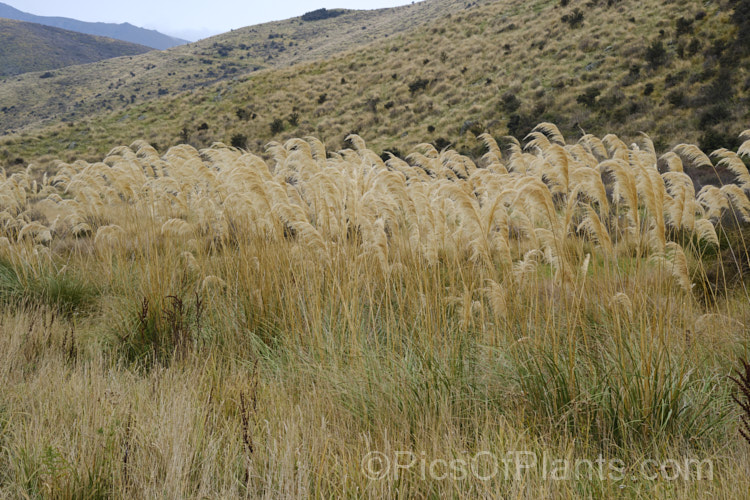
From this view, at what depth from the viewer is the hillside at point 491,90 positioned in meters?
19.0

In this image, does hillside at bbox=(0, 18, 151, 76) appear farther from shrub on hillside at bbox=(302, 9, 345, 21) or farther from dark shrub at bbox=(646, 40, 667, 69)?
dark shrub at bbox=(646, 40, 667, 69)

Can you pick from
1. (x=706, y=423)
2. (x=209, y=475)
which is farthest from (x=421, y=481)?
(x=706, y=423)

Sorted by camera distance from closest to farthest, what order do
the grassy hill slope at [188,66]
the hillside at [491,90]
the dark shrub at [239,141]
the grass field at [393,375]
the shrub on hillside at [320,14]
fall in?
Result: the grass field at [393,375] < the hillside at [491,90] < the dark shrub at [239,141] < the grassy hill slope at [188,66] < the shrub on hillside at [320,14]

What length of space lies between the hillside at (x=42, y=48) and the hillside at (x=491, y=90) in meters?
86.1

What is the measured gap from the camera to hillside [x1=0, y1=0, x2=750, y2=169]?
19016 millimetres

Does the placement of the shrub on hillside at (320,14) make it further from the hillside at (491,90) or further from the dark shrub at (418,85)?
the dark shrub at (418,85)

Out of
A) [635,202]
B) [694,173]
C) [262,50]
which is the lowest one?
[694,173]

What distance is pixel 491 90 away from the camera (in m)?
27.4

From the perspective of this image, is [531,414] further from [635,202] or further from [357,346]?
[635,202]

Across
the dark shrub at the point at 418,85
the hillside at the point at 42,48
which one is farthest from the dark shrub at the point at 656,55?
the hillside at the point at 42,48

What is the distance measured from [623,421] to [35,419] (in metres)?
3.27

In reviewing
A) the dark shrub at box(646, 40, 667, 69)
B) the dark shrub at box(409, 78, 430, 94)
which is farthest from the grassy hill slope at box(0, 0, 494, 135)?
the dark shrub at box(646, 40, 667, 69)

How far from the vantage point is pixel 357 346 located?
328 centimetres

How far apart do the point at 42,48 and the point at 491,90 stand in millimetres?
133377
